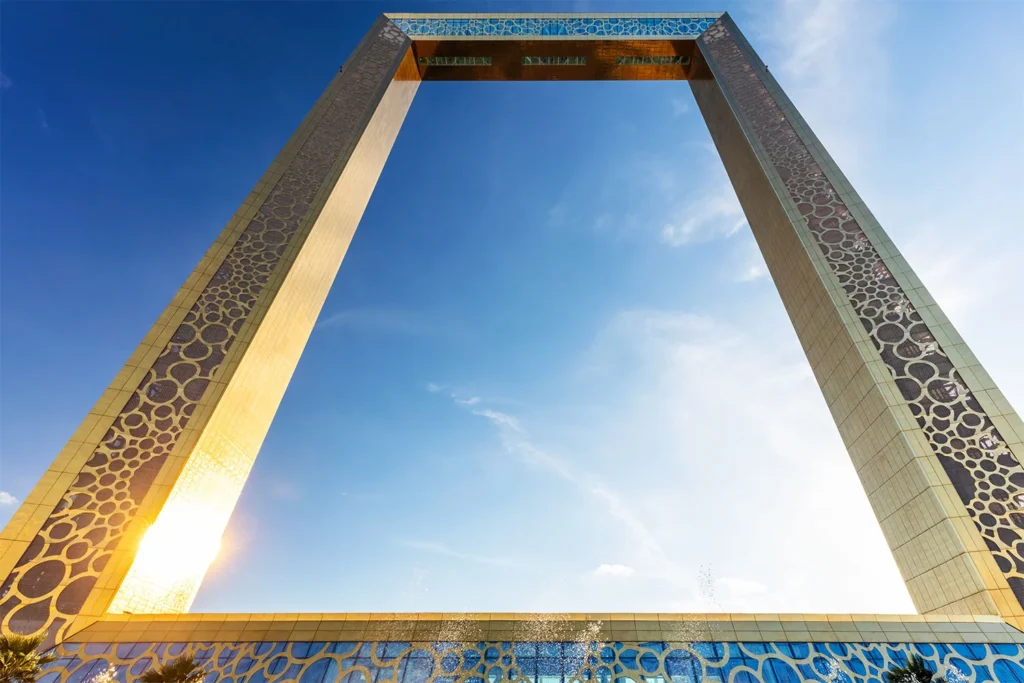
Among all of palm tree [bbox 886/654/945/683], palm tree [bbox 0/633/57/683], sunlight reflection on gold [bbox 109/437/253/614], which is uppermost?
sunlight reflection on gold [bbox 109/437/253/614]

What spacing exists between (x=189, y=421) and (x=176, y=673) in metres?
4.96

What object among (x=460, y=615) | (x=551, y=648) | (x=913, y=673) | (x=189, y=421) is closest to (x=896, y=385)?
(x=913, y=673)

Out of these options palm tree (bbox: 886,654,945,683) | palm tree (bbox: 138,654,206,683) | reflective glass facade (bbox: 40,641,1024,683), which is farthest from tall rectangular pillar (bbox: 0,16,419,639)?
palm tree (bbox: 886,654,945,683)

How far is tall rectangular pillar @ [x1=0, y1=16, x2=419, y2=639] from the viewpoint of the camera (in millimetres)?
9703

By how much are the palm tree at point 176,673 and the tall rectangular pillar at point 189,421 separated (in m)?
1.91

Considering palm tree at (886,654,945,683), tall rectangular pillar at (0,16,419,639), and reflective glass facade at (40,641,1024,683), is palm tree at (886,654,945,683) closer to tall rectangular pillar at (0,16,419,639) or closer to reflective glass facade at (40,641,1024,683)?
reflective glass facade at (40,641,1024,683)

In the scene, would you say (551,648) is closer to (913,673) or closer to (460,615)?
(460,615)

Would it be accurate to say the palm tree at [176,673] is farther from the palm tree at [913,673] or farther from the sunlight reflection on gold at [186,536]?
the palm tree at [913,673]

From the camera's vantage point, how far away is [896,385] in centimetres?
1194

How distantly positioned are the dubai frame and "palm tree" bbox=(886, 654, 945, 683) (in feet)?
1.07

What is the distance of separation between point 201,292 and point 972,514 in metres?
16.2

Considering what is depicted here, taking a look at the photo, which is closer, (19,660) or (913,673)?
(19,660)

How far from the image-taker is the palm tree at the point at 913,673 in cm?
787

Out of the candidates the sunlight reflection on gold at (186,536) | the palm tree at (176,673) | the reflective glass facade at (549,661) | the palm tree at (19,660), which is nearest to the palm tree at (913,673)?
the reflective glass facade at (549,661)
